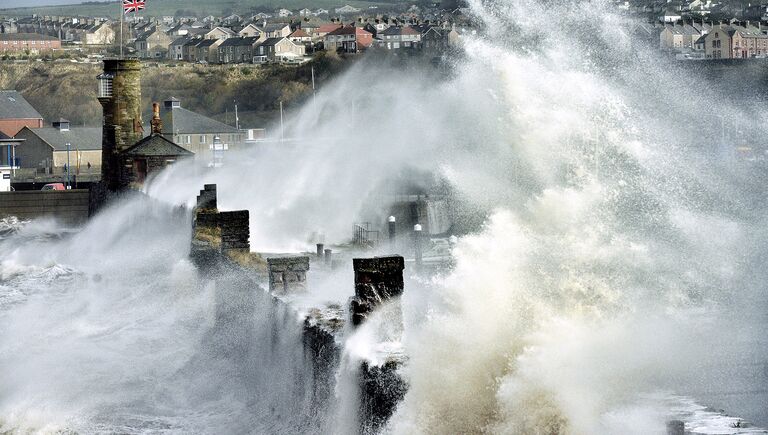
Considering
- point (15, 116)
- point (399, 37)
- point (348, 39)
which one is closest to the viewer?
A: point (15, 116)

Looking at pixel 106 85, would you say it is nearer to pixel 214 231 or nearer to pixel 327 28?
Answer: pixel 214 231

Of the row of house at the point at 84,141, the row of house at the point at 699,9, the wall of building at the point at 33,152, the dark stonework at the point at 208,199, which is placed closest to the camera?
the dark stonework at the point at 208,199

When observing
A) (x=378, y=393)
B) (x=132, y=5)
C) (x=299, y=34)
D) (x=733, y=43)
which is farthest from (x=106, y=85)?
(x=299, y=34)

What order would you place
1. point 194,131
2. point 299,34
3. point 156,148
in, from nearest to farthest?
point 156,148
point 194,131
point 299,34

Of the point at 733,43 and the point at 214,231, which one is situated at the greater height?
the point at 733,43

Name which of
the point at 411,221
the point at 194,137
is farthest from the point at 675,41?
the point at 411,221

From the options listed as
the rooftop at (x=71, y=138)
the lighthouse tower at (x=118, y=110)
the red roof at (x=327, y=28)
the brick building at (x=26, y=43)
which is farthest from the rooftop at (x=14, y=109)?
the red roof at (x=327, y=28)

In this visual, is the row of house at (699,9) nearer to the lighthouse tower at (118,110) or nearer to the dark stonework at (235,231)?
the lighthouse tower at (118,110)
